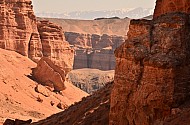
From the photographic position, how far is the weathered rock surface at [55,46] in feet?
188

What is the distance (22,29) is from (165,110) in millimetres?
42615

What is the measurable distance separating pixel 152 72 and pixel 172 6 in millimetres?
9804

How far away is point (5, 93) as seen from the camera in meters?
44.2

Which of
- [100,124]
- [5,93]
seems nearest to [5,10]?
[5,93]

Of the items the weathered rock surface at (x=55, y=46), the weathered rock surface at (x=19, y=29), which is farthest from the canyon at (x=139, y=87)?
the weathered rock surface at (x=55, y=46)

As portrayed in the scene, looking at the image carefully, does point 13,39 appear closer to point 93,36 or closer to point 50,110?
point 50,110

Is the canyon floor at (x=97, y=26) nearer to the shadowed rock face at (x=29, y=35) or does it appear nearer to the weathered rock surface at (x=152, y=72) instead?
the shadowed rock face at (x=29, y=35)

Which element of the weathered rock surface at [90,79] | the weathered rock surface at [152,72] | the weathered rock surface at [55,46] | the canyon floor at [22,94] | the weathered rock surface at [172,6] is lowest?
the weathered rock surface at [90,79]

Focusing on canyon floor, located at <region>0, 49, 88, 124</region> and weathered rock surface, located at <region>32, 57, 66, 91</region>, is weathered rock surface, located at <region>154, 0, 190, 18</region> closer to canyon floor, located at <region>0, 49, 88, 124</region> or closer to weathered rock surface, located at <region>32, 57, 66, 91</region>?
canyon floor, located at <region>0, 49, 88, 124</region>

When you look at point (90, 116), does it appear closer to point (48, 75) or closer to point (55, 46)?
point (48, 75)

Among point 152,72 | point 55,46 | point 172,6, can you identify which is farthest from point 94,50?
point 152,72

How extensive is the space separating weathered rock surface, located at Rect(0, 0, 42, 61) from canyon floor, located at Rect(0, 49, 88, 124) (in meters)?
1.16

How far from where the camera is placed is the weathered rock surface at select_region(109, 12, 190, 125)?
46.9ft

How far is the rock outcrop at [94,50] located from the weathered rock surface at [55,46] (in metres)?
60.3
